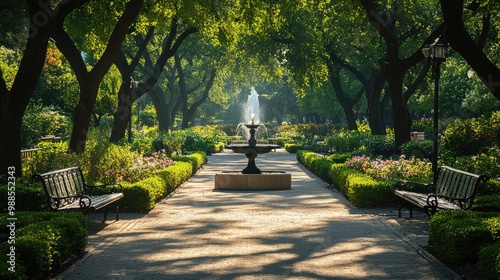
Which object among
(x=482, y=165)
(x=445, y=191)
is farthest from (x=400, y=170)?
(x=445, y=191)

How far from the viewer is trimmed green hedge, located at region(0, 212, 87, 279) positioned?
7921 millimetres

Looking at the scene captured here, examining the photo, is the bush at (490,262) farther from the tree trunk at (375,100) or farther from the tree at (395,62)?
the tree trunk at (375,100)

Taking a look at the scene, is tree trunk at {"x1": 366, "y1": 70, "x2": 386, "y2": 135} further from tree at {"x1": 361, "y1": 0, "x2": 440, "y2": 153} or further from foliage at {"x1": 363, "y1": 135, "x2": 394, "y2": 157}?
foliage at {"x1": 363, "y1": 135, "x2": 394, "y2": 157}

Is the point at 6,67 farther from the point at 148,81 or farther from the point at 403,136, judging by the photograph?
the point at 403,136

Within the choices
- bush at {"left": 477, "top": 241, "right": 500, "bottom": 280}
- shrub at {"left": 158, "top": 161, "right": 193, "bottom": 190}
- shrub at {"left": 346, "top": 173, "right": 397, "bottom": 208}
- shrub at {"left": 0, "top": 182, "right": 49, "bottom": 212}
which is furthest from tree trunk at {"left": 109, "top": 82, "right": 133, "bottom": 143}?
bush at {"left": 477, "top": 241, "right": 500, "bottom": 280}

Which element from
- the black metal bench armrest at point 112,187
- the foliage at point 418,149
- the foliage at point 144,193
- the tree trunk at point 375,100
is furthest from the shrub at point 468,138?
the tree trunk at point 375,100

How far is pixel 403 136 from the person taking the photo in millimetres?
25453

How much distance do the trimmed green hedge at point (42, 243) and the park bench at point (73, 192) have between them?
5.67 ft

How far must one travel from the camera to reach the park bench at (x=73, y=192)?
12562 millimetres

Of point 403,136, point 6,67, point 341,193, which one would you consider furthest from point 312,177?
point 6,67

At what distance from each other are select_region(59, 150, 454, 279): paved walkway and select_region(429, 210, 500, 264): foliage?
0.80 ft

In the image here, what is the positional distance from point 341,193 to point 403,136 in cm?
651

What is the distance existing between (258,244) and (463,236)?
332 cm

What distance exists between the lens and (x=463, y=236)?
9047 mm
